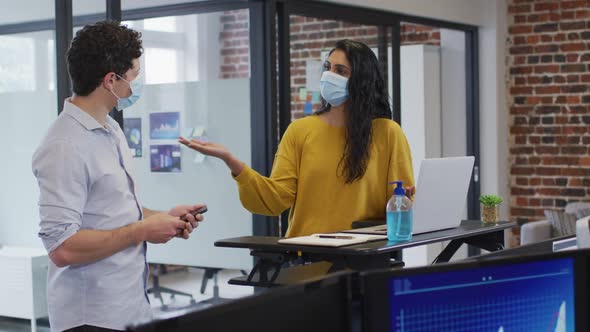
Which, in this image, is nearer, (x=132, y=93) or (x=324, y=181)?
(x=132, y=93)

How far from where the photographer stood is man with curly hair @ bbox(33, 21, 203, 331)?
2.12 m

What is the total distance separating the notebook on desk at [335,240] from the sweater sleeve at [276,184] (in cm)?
41

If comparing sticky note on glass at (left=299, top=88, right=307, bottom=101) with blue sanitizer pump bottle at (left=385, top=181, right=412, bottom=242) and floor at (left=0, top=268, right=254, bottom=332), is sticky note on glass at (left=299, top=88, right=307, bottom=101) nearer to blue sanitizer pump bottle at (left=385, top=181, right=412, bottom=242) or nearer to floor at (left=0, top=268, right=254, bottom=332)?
floor at (left=0, top=268, right=254, bottom=332)

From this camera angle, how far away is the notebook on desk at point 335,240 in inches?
106

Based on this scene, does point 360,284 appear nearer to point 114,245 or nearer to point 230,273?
point 114,245

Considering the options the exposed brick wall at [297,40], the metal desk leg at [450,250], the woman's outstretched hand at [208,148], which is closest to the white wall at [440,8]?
the exposed brick wall at [297,40]

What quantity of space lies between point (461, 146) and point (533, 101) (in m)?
0.64

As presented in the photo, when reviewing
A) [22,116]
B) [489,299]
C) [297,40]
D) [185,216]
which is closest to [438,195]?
[185,216]

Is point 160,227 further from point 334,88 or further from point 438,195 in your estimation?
point 334,88

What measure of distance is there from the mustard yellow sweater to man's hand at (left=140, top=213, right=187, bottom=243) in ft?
3.11

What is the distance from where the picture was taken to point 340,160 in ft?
10.7

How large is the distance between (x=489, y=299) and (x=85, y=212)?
112 cm

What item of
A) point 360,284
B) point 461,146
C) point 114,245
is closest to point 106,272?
point 114,245

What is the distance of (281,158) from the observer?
3.32m
